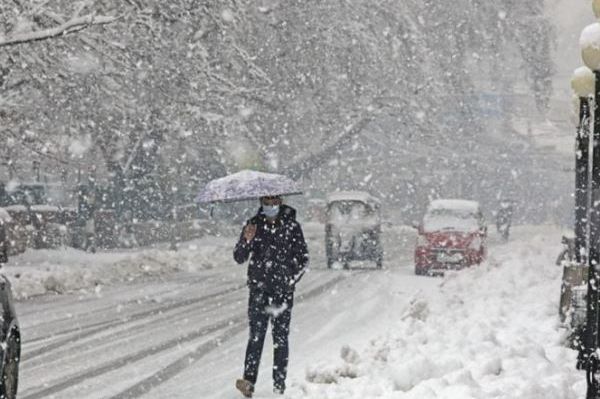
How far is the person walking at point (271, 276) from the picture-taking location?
884 cm

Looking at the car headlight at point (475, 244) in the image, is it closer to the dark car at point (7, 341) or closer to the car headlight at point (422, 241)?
the car headlight at point (422, 241)

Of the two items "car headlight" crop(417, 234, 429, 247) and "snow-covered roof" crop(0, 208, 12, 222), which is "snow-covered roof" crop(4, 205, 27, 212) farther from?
"snow-covered roof" crop(0, 208, 12, 222)

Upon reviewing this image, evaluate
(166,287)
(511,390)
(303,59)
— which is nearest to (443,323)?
(511,390)

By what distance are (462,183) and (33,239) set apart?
43217 mm

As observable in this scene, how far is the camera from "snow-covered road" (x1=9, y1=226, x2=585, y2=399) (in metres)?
7.99

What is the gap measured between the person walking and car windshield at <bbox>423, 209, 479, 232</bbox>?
1537 cm

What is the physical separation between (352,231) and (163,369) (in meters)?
16.0

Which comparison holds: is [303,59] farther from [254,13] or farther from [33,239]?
[33,239]

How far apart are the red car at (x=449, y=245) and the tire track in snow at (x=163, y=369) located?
8.76m

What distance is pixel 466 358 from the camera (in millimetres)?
8594

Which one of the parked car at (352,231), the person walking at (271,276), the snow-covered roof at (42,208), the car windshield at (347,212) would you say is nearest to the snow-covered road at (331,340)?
the person walking at (271,276)

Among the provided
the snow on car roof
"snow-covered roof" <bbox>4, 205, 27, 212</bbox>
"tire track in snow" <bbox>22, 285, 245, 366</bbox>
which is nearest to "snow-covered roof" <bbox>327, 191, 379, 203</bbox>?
the snow on car roof

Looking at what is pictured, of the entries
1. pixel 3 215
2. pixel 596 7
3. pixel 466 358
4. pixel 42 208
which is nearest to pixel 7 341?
pixel 3 215

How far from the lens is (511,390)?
23.0ft
